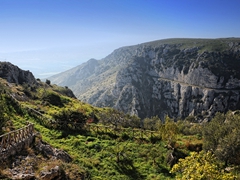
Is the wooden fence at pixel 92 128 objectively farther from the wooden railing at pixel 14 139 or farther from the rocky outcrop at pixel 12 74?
the rocky outcrop at pixel 12 74

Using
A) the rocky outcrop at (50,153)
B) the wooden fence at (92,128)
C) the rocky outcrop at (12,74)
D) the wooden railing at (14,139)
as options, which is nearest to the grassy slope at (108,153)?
the wooden fence at (92,128)

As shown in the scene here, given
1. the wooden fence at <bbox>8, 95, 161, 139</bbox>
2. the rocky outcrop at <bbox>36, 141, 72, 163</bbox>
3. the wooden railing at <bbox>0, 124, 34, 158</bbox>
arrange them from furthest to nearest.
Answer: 1. the wooden fence at <bbox>8, 95, 161, 139</bbox>
2. the rocky outcrop at <bbox>36, 141, 72, 163</bbox>
3. the wooden railing at <bbox>0, 124, 34, 158</bbox>

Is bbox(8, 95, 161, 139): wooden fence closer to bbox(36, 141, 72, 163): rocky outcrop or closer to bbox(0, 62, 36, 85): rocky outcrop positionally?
bbox(36, 141, 72, 163): rocky outcrop

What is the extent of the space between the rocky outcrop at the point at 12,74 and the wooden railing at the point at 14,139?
223ft

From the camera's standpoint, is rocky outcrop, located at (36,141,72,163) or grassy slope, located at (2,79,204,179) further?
grassy slope, located at (2,79,204,179)

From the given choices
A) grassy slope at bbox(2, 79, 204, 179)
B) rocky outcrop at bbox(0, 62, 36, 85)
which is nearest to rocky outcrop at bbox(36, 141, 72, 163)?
grassy slope at bbox(2, 79, 204, 179)

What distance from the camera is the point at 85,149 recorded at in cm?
3128

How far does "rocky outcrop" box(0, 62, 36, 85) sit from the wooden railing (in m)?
67.8

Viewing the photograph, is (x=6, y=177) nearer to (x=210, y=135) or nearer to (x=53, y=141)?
(x=53, y=141)

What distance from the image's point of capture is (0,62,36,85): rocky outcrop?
3378 inches

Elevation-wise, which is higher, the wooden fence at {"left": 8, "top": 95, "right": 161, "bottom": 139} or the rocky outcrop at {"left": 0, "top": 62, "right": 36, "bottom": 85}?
the rocky outcrop at {"left": 0, "top": 62, "right": 36, "bottom": 85}

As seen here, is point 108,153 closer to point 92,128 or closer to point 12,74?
point 92,128

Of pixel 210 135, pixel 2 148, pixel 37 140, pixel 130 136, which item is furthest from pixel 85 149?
pixel 210 135

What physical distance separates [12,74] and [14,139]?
3117 inches
